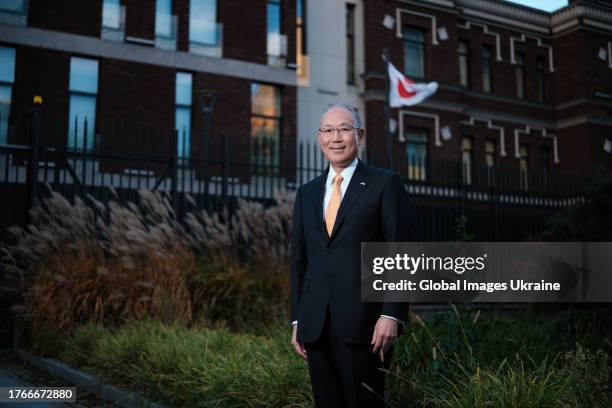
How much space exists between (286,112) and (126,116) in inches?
195

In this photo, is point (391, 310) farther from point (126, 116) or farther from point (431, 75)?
point (431, 75)

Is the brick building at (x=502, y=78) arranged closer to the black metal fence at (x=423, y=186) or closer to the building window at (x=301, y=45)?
the building window at (x=301, y=45)

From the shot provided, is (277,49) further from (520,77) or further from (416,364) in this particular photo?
(416,364)

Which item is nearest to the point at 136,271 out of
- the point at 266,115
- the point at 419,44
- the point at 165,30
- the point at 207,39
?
the point at 165,30

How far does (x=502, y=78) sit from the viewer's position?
26.8m

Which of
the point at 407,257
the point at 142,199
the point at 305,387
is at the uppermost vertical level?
the point at 142,199

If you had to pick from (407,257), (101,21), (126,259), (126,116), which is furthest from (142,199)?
(101,21)

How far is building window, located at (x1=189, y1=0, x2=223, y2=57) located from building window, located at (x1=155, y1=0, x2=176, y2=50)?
1.83 ft

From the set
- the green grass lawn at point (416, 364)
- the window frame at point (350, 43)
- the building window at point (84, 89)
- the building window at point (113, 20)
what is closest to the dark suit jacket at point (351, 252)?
the green grass lawn at point (416, 364)

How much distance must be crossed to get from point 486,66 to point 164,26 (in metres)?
13.2

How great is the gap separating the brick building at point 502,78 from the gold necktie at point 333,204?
1978 cm

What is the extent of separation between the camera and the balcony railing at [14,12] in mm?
17516

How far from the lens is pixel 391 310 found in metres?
3.09

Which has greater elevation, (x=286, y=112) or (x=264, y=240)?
(x=286, y=112)
